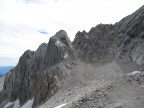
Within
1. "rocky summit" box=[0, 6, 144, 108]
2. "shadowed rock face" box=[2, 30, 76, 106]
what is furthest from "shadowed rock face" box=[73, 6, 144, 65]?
"shadowed rock face" box=[2, 30, 76, 106]

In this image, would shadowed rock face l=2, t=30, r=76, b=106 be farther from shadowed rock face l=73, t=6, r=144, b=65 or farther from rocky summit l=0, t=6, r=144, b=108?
shadowed rock face l=73, t=6, r=144, b=65

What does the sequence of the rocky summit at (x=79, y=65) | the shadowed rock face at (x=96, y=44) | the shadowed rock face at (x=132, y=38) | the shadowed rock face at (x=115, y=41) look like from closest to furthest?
1. the rocky summit at (x=79, y=65)
2. the shadowed rock face at (x=132, y=38)
3. the shadowed rock face at (x=115, y=41)
4. the shadowed rock face at (x=96, y=44)

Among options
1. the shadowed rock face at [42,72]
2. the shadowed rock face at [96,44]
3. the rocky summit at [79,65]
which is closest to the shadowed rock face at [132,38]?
the rocky summit at [79,65]

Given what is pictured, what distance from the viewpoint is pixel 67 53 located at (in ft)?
205

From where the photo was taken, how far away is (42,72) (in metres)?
57.2

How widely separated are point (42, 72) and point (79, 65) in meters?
8.96

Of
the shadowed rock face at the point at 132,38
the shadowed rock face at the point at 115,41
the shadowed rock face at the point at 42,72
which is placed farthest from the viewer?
the shadowed rock face at the point at 115,41

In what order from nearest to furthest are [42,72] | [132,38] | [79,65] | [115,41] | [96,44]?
[42,72] < [79,65] < [132,38] < [115,41] < [96,44]

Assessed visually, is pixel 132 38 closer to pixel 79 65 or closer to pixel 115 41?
pixel 115 41

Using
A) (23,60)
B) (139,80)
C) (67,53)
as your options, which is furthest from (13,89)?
(139,80)

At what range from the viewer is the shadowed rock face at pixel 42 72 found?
2140 inches

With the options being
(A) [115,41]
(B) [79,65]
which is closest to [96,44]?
(A) [115,41]

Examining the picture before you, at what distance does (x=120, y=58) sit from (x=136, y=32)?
800cm

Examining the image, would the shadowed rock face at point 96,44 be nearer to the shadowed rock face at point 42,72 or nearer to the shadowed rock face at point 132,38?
the shadowed rock face at point 132,38
